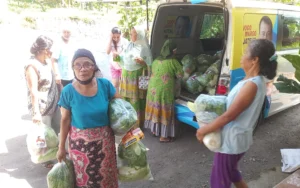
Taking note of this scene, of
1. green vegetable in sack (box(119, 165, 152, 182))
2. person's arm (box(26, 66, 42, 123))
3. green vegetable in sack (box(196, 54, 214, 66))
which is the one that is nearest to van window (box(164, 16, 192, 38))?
green vegetable in sack (box(196, 54, 214, 66))

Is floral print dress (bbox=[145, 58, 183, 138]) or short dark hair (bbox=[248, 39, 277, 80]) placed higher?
short dark hair (bbox=[248, 39, 277, 80])

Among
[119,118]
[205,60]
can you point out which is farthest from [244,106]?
[205,60]

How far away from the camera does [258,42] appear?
2.11 metres

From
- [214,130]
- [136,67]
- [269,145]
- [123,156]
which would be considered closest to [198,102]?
[214,130]

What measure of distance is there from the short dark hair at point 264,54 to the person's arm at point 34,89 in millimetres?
2339

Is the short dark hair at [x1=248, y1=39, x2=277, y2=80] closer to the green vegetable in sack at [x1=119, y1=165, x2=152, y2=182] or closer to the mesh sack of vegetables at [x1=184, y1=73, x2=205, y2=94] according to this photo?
the green vegetable in sack at [x1=119, y1=165, x2=152, y2=182]

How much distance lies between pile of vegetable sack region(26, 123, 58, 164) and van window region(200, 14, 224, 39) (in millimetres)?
4195

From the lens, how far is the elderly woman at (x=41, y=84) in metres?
3.05

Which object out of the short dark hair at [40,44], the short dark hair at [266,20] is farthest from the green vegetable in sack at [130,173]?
the short dark hair at [266,20]

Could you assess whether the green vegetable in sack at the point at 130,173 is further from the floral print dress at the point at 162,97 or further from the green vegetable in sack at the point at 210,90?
Answer: the green vegetable in sack at the point at 210,90

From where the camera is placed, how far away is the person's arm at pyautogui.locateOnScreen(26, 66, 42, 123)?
3.04 metres

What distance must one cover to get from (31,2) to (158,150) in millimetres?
24570

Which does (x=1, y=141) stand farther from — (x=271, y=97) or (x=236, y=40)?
(x=271, y=97)

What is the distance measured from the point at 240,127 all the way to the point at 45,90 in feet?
7.54
